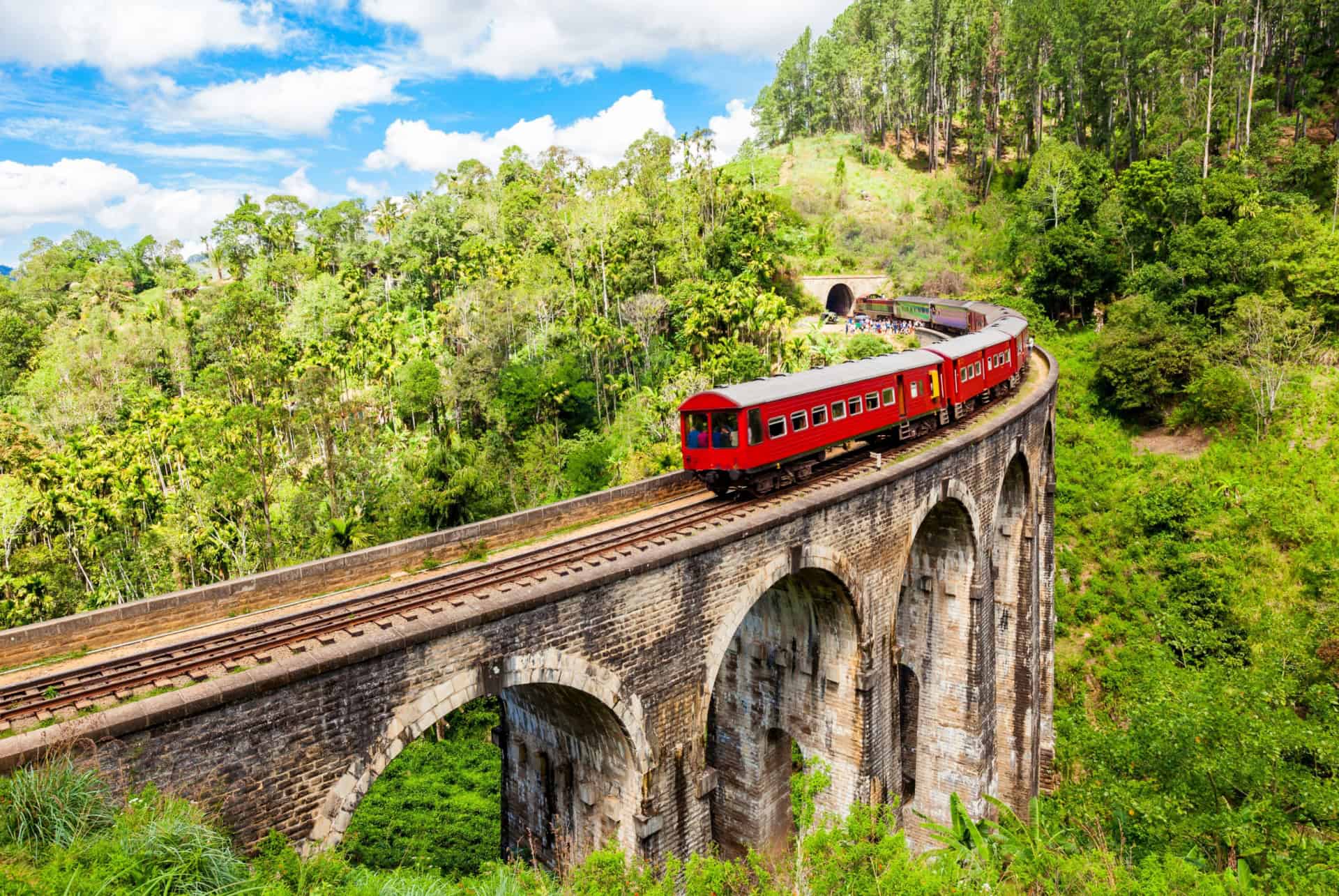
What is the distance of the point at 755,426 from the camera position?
16.5 metres

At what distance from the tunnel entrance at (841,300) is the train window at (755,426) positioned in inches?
1857

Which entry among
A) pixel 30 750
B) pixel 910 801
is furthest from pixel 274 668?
pixel 910 801

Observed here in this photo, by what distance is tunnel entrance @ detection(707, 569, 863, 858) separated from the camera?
55.7 ft

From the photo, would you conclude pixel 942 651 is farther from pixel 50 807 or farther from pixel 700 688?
pixel 50 807

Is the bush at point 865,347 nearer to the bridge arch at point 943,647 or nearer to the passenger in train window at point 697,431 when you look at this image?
the bridge arch at point 943,647

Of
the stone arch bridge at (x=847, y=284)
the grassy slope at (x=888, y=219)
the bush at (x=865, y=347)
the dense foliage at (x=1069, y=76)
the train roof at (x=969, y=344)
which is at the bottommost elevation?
the bush at (x=865, y=347)

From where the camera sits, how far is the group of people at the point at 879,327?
4969 centimetres

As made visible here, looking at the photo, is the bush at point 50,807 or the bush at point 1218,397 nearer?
the bush at point 50,807

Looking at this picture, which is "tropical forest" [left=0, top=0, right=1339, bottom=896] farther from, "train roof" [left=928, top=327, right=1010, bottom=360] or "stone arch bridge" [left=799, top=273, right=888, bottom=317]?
"train roof" [left=928, top=327, right=1010, bottom=360]

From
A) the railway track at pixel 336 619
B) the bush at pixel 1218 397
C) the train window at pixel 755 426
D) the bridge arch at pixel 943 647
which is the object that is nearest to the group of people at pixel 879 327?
the bush at pixel 1218 397

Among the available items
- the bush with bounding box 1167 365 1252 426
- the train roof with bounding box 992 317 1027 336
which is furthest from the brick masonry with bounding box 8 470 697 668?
the bush with bounding box 1167 365 1252 426

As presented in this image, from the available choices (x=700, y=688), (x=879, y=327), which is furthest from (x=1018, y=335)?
(x=700, y=688)

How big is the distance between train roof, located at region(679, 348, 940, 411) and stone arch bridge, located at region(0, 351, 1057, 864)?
243 centimetres

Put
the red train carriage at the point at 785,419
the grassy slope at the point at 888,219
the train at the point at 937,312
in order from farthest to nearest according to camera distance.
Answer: the grassy slope at the point at 888,219
the train at the point at 937,312
the red train carriage at the point at 785,419
